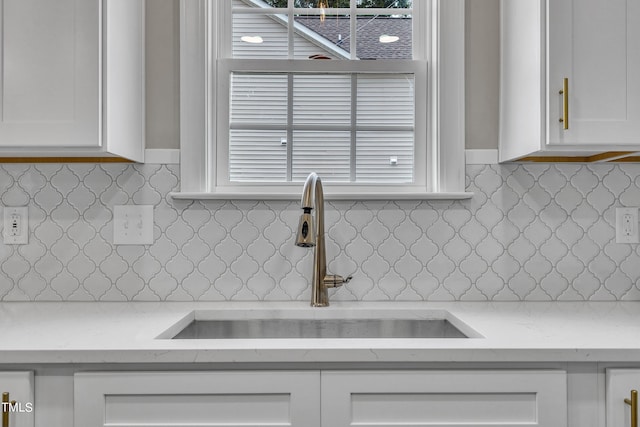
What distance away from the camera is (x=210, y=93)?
6.05 ft

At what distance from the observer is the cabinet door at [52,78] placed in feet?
4.67

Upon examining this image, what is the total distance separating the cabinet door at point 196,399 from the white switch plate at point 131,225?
71 centimetres

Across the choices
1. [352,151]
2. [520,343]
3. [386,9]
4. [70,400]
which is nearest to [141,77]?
[352,151]

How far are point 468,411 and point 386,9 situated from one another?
1.44 meters

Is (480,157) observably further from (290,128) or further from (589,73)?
(290,128)

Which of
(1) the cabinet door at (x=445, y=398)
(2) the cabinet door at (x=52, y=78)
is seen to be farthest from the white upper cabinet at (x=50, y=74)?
(1) the cabinet door at (x=445, y=398)

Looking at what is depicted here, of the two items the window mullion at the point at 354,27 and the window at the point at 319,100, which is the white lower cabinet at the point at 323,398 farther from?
the window mullion at the point at 354,27

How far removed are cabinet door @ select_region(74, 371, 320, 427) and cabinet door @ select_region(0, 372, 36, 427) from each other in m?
0.11

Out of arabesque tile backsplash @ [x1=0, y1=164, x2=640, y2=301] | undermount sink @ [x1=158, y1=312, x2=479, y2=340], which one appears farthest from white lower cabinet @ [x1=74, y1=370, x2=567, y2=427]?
arabesque tile backsplash @ [x1=0, y1=164, x2=640, y2=301]

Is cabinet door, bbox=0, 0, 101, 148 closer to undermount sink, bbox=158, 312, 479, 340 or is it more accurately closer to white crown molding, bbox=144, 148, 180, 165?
white crown molding, bbox=144, 148, 180, 165

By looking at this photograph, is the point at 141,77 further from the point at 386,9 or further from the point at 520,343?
the point at 520,343

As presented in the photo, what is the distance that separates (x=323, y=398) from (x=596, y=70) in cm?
117

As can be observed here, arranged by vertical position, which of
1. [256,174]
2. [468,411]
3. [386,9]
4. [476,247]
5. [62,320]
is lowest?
[468,411]

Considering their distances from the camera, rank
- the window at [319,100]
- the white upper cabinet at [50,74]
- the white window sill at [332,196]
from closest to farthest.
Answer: the white upper cabinet at [50,74] → the white window sill at [332,196] → the window at [319,100]
